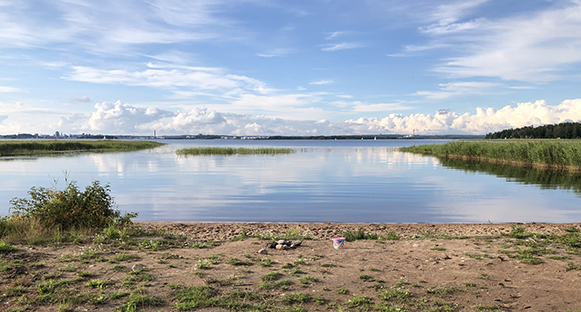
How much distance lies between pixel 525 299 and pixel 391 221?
1059 cm

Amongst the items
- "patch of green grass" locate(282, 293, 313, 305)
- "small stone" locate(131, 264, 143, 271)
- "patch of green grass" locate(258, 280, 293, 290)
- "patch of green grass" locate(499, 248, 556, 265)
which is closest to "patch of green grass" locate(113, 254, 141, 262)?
"small stone" locate(131, 264, 143, 271)

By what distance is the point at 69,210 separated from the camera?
A: 39.3 ft

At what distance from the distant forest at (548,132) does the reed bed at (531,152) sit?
65.1 metres

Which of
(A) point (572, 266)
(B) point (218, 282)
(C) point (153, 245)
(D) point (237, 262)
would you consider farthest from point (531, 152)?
(B) point (218, 282)

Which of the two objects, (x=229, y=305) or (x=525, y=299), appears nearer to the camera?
(x=229, y=305)

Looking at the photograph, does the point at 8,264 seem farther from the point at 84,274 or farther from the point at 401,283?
the point at 401,283

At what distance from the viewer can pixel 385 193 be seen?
2575cm

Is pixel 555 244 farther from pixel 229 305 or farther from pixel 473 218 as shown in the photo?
pixel 229 305

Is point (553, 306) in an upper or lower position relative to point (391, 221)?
upper

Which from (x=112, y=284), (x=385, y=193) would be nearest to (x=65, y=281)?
(x=112, y=284)

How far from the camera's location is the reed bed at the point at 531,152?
127ft

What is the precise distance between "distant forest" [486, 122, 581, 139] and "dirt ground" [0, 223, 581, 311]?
117 m

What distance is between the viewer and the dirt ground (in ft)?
20.8

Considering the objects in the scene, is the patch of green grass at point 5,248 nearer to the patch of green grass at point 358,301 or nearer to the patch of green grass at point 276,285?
the patch of green grass at point 276,285
